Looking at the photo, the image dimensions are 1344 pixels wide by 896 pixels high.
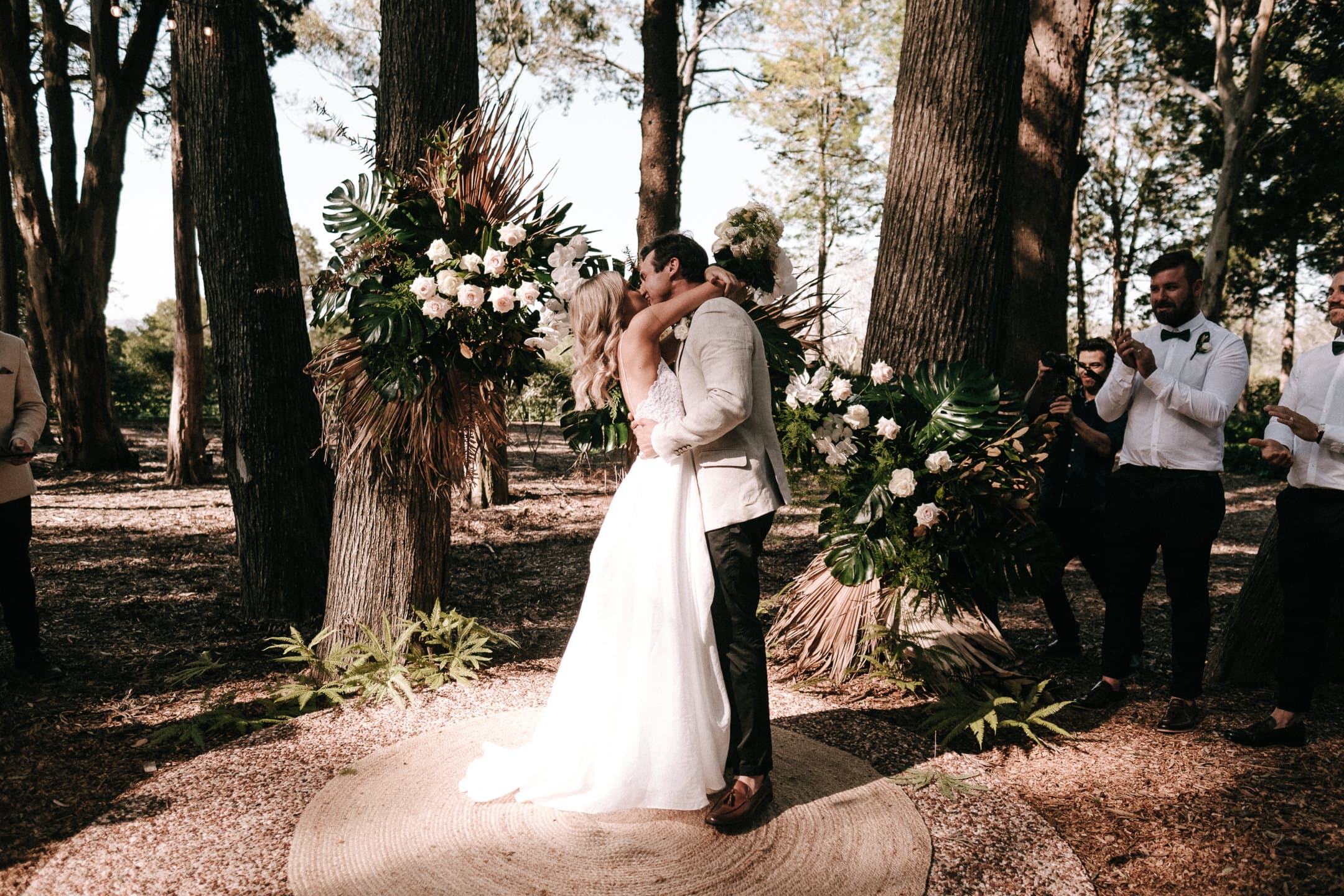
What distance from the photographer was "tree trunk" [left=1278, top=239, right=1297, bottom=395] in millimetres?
23373

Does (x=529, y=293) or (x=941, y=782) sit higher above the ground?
(x=529, y=293)

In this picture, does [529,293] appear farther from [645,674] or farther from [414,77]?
[645,674]

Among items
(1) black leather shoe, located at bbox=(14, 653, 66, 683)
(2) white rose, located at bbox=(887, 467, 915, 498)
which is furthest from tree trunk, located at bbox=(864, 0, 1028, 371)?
(1) black leather shoe, located at bbox=(14, 653, 66, 683)

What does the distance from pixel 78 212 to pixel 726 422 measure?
43.1ft

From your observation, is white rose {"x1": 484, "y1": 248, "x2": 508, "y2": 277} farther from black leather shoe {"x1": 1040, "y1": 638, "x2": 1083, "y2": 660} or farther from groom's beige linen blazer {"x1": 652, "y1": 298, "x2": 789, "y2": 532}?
black leather shoe {"x1": 1040, "y1": 638, "x2": 1083, "y2": 660}

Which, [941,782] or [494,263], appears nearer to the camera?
[941,782]

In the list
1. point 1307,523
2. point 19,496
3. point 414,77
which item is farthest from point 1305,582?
point 19,496

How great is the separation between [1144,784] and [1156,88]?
26.8 meters

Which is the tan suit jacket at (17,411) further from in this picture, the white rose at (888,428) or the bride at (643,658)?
the white rose at (888,428)

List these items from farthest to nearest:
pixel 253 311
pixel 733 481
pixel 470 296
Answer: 1. pixel 253 311
2. pixel 470 296
3. pixel 733 481

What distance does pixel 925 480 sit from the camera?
4207 mm

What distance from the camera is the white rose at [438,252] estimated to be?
4.09m

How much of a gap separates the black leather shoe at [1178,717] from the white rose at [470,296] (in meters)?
3.78

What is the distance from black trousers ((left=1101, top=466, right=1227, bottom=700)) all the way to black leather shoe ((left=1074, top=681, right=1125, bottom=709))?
0.09 m
